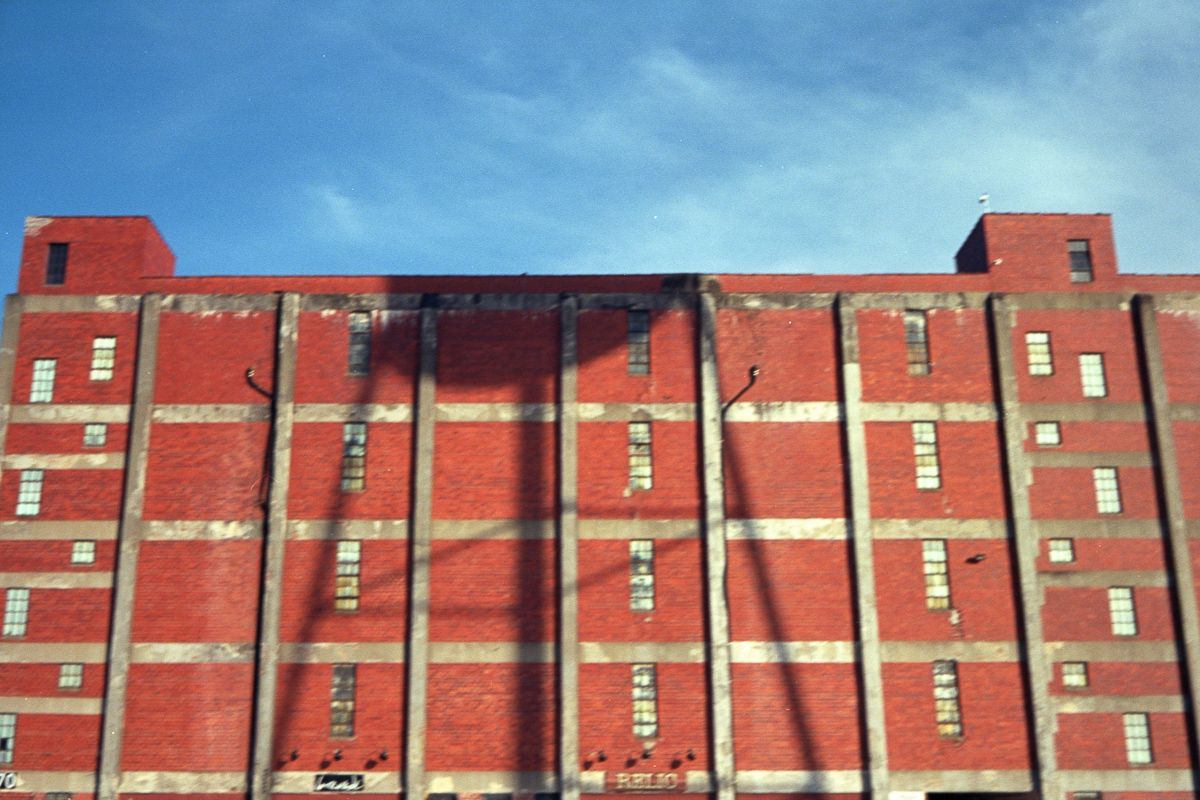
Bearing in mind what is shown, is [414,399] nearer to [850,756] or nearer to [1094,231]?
[850,756]

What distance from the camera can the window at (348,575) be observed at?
30.8 m

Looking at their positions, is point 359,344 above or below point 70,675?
above

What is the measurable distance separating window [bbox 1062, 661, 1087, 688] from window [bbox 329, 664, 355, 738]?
70.7 feet

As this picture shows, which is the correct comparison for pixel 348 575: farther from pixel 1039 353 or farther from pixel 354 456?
pixel 1039 353

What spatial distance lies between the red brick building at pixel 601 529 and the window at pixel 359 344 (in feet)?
0.30

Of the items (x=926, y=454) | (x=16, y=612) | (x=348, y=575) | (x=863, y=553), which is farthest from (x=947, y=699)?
(x=16, y=612)

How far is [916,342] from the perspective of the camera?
33062 mm

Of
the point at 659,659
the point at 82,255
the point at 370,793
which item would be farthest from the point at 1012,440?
the point at 82,255

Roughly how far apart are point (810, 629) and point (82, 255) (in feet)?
87.7

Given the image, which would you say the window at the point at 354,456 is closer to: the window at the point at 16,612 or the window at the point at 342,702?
the window at the point at 342,702

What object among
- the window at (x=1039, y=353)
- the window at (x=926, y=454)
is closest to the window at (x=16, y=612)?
the window at (x=926, y=454)

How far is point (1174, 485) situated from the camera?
31.6 meters

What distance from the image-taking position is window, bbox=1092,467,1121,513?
31698 millimetres

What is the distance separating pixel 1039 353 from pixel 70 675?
3219 centimetres
